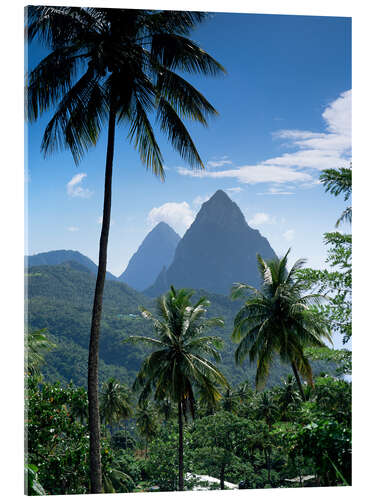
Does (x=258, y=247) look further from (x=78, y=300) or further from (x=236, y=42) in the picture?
(x=236, y=42)

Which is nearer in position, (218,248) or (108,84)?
(108,84)

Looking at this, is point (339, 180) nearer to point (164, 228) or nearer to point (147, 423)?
point (147, 423)

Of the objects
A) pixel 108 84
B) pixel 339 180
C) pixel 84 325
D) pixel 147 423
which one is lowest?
pixel 147 423

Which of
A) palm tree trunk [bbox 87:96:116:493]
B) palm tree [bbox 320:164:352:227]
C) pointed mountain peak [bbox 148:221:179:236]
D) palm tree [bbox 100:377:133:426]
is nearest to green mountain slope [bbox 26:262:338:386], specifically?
palm tree [bbox 100:377:133:426]

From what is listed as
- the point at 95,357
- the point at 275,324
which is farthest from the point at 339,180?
the point at 275,324

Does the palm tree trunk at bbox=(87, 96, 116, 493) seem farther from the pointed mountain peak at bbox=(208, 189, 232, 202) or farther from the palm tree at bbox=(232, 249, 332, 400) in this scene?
the pointed mountain peak at bbox=(208, 189, 232, 202)

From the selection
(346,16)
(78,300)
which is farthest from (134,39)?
(78,300)

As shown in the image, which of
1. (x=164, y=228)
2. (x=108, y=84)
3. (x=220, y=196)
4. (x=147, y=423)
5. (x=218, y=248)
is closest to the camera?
(x=108, y=84)
